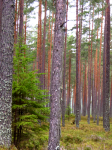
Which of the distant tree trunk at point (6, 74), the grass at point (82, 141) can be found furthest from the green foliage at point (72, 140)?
the distant tree trunk at point (6, 74)

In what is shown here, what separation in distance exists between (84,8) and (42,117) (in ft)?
47.8

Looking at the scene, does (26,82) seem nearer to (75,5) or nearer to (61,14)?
(61,14)

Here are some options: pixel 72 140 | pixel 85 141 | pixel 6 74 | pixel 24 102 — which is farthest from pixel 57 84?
pixel 85 141

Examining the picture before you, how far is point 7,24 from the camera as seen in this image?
5246mm

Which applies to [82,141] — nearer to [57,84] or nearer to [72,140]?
[72,140]

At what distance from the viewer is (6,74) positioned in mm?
5102

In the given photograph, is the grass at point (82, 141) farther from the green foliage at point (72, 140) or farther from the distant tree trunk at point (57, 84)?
the distant tree trunk at point (57, 84)

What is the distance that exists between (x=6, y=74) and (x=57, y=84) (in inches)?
79.0

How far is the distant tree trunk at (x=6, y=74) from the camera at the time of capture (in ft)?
16.1

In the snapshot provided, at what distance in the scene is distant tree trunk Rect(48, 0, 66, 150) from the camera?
5953 millimetres

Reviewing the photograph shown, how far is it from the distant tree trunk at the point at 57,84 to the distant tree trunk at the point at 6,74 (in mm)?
1672

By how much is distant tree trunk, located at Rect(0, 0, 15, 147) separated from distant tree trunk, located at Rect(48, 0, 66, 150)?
1.67 metres

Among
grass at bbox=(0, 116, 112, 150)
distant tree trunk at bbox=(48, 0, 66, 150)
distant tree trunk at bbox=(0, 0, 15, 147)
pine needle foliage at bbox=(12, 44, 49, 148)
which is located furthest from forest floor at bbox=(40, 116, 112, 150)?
distant tree trunk at bbox=(0, 0, 15, 147)

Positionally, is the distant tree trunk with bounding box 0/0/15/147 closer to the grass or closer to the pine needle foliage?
the pine needle foliage
